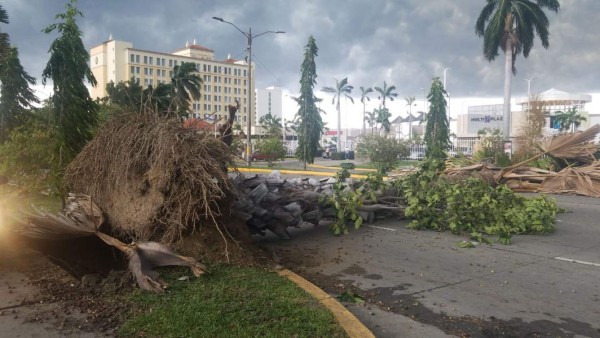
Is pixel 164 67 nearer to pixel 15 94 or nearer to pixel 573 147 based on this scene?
pixel 15 94

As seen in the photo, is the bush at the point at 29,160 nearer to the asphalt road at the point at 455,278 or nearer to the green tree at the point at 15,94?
the asphalt road at the point at 455,278

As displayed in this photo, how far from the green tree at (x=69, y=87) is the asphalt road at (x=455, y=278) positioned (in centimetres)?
440

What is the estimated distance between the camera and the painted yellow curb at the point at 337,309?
4605 mm

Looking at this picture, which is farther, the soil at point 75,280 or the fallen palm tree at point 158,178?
the fallen palm tree at point 158,178

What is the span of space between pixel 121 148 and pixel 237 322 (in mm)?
3070

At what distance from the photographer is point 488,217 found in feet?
31.2

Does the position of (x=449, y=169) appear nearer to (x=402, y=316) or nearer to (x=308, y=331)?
(x=402, y=316)

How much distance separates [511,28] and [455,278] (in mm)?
35519

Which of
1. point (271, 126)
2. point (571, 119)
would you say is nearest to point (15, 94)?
point (271, 126)

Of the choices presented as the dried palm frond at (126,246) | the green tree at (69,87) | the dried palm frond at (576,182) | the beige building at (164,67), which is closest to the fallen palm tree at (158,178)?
the dried palm frond at (126,246)

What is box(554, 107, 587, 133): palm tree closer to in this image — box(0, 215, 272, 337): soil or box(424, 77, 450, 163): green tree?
box(424, 77, 450, 163): green tree

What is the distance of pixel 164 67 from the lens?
99.2 meters

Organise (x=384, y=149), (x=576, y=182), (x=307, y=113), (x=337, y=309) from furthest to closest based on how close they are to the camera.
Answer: (x=307, y=113) < (x=384, y=149) < (x=576, y=182) < (x=337, y=309)

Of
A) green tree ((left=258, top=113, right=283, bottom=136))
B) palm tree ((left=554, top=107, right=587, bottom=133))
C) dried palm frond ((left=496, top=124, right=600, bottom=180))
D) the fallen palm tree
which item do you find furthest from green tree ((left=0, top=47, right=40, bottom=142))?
palm tree ((left=554, top=107, right=587, bottom=133))
